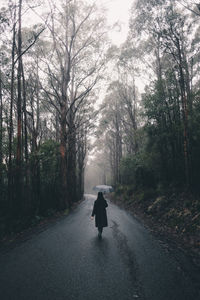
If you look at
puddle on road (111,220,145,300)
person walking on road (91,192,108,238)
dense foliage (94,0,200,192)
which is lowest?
puddle on road (111,220,145,300)

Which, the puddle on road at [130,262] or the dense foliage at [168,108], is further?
the dense foliage at [168,108]

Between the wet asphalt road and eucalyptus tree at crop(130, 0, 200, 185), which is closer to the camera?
the wet asphalt road

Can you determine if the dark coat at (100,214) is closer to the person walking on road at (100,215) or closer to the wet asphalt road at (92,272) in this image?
the person walking on road at (100,215)

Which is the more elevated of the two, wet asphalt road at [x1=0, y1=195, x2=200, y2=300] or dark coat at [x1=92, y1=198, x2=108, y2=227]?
dark coat at [x1=92, y1=198, x2=108, y2=227]

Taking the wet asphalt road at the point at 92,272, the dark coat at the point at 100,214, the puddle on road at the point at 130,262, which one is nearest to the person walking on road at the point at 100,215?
the dark coat at the point at 100,214

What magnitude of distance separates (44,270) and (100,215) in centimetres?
398

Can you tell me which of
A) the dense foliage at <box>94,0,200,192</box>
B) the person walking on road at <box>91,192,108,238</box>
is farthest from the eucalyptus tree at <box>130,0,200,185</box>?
the person walking on road at <box>91,192,108,238</box>

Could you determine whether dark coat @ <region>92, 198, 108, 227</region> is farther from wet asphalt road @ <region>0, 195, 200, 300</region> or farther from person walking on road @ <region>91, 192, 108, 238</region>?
wet asphalt road @ <region>0, 195, 200, 300</region>

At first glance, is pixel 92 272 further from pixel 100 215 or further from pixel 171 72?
pixel 171 72

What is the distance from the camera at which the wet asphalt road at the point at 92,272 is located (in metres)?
3.36

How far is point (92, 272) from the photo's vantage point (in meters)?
4.22

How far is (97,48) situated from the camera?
16672 mm

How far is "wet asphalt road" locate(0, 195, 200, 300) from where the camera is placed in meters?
3.36

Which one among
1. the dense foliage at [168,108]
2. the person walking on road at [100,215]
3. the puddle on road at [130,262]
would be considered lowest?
the puddle on road at [130,262]
